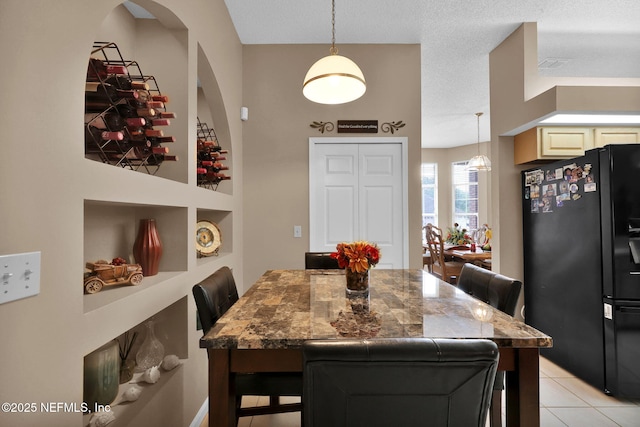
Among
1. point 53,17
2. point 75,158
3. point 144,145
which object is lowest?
point 75,158

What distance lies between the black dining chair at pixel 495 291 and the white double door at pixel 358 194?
4.68 ft

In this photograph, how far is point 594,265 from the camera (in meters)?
2.39

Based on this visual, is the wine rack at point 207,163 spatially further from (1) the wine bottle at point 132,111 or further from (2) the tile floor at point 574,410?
(2) the tile floor at point 574,410

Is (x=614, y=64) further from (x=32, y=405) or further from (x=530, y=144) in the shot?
(x=32, y=405)

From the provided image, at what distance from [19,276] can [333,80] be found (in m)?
1.69

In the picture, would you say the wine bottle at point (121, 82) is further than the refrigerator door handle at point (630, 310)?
No

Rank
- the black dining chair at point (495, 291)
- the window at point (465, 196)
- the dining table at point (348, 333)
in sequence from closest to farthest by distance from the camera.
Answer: the dining table at point (348, 333), the black dining chair at point (495, 291), the window at point (465, 196)

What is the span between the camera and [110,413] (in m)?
1.16

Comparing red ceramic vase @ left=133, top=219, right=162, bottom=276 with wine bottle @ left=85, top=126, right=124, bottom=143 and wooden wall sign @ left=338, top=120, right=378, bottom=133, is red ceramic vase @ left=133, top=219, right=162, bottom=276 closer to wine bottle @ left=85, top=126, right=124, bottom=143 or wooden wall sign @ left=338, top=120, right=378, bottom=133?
wine bottle @ left=85, top=126, right=124, bottom=143

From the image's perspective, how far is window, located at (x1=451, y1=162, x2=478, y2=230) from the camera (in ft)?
25.9

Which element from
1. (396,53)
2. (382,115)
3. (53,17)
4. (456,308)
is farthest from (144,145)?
(396,53)

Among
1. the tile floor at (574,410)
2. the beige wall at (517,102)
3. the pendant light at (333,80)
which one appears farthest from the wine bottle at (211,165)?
the beige wall at (517,102)

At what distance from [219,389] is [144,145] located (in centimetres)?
107

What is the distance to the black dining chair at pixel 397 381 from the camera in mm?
705
